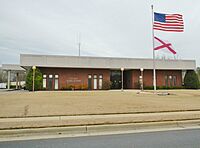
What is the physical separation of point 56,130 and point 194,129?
5.01m

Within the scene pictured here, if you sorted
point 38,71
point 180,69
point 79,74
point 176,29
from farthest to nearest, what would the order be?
point 180,69 → point 79,74 → point 38,71 → point 176,29

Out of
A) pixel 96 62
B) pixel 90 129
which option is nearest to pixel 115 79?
pixel 96 62

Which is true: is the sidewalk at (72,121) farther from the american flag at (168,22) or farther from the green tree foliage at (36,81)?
the green tree foliage at (36,81)

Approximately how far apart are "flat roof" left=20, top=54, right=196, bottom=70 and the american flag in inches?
538

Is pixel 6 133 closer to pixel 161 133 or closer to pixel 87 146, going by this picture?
pixel 87 146

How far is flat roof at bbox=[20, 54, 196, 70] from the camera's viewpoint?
3338 cm

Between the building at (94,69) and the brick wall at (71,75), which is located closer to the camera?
the building at (94,69)

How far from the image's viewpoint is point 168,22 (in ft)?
76.2

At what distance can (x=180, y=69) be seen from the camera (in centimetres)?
3978

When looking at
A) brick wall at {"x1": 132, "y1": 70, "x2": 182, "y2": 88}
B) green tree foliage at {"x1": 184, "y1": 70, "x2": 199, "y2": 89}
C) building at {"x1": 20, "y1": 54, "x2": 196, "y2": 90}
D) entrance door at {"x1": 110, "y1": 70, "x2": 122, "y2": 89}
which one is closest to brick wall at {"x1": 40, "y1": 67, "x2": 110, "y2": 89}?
building at {"x1": 20, "y1": 54, "x2": 196, "y2": 90}

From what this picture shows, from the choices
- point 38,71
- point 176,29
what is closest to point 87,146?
point 176,29

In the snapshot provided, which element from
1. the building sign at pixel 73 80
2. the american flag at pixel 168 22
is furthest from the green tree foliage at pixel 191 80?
the building sign at pixel 73 80

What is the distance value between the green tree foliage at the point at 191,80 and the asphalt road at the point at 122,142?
3568cm

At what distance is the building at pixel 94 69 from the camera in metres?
34.1
